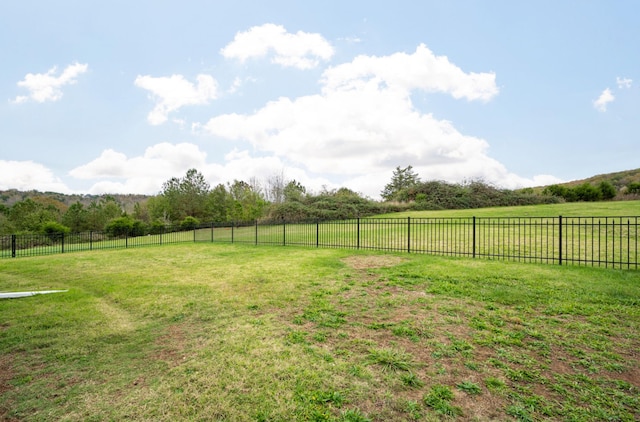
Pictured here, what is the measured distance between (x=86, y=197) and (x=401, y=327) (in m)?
76.1

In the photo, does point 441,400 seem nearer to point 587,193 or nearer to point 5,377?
point 5,377

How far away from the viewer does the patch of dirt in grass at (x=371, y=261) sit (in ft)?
28.3

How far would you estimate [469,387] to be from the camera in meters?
2.68

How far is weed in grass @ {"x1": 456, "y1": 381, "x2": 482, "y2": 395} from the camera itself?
103 inches

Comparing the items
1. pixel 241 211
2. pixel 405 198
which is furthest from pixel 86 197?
pixel 405 198

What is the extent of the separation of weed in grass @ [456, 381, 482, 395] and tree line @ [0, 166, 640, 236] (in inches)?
783

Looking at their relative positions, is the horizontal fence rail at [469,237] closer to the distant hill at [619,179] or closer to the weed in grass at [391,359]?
the weed in grass at [391,359]

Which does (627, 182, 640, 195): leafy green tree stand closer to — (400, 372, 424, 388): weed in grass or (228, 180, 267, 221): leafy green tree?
(228, 180, 267, 221): leafy green tree

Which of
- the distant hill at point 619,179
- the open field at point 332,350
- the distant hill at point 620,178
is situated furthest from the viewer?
the distant hill at point 620,178

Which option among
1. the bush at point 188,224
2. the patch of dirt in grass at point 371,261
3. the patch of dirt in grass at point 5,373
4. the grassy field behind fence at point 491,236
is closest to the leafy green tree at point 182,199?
the bush at point 188,224

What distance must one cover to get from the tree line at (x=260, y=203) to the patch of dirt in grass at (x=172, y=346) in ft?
60.5

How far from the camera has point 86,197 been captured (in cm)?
6219

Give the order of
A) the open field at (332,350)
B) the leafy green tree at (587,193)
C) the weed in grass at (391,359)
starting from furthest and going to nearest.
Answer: the leafy green tree at (587,193), the weed in grass at (391,359), the open field at (332,350)

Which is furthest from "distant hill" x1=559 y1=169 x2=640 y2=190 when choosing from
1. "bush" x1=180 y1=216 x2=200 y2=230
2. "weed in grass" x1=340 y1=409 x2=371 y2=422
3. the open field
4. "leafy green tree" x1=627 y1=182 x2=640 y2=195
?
"weed in grass" x1=340 y1=409 x2=371 y2=422
